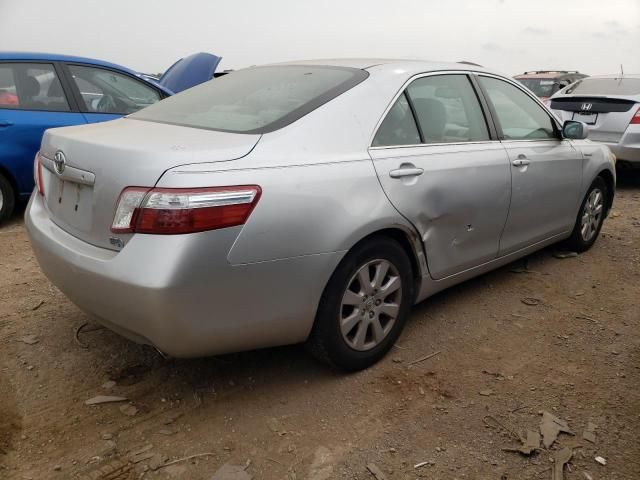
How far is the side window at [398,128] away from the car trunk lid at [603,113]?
5.10 metres

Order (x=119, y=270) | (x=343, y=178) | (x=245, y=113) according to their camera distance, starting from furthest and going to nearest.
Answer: (x=245, y=113) < (x=343, y=178) < (x=119, y=270)

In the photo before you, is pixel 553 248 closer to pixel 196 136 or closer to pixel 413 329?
pixel 413 329

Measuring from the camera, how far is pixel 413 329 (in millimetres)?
3303

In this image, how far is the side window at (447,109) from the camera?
3066 mm

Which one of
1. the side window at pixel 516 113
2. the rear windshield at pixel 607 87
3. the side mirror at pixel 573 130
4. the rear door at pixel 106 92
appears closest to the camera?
the side window at pixel 516 113

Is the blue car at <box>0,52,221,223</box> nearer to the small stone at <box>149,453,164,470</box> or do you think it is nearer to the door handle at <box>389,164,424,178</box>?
the door handle at <box>389,164,424,178</box>

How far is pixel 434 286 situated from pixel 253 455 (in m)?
1.41

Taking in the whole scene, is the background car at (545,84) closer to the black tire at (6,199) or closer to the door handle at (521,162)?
the door handle at (521,162)

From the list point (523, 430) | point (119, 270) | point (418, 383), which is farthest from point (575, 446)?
point (119, 270)

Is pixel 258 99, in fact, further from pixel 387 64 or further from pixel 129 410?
pixel 129 410

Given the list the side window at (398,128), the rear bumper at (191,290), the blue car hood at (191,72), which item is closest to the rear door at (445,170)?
the side window at (398,128)

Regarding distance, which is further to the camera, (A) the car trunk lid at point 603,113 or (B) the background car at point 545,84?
(B) the background car at point 545,84

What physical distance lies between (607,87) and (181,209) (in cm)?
721

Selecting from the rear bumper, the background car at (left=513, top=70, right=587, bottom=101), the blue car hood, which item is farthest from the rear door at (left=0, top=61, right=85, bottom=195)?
the background car at (left=513, top=70, right=587, bottom=101)
